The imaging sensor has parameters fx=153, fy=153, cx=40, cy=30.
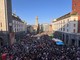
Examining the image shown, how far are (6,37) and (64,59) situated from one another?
24.3m

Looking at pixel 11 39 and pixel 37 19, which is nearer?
pixel 11 39

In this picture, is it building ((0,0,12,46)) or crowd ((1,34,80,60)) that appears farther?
building ((0,0,12,46))

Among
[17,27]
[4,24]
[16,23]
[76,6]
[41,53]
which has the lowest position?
[41,53]

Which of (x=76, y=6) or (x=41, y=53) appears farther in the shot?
(x=76, y=6)

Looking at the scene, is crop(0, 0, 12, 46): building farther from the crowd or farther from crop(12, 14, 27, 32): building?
crop(12, 14, 27, 32): building

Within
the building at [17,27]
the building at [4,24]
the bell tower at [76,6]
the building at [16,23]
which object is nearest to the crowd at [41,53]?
the building at [4,24]

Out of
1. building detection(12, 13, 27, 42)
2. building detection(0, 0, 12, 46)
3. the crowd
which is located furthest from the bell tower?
building detection(12, 13, 27, 42)

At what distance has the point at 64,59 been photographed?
23.9 metres

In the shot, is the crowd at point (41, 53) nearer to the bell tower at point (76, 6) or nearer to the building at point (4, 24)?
the building at point (4, 24)

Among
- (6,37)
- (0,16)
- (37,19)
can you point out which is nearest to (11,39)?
(6,37)

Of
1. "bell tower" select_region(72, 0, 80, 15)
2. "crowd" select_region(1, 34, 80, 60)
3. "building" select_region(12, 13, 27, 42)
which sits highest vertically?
"bell tower" select_region(72, 0, 80, 15)

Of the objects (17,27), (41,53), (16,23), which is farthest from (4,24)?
(17,27)

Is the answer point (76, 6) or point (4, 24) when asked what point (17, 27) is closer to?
point (4, 24)

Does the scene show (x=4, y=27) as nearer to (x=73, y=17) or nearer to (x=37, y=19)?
(x=73, y=17)
